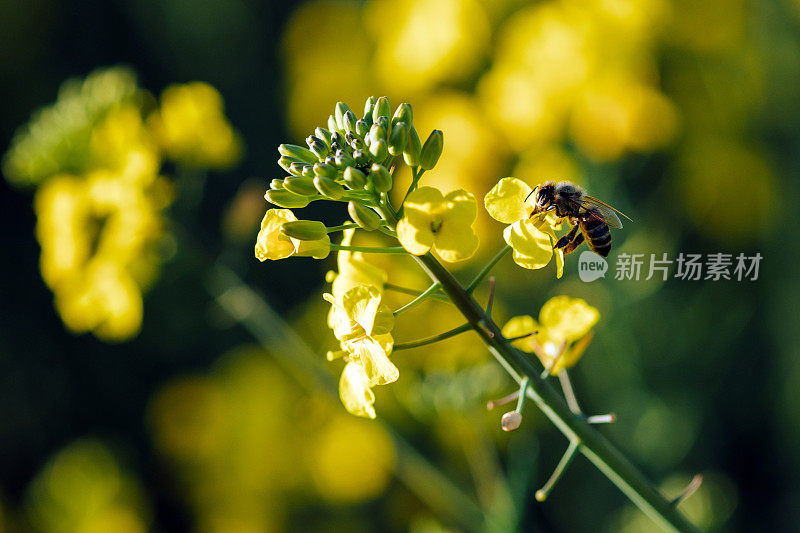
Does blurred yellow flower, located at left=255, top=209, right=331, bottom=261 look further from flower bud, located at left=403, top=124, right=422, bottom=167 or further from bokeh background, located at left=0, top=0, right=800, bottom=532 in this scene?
bokeh background, located at left=0, top=0, right=800, bottom=532

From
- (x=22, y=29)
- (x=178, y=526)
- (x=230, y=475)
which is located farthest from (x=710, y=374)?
(x=22, y=29)

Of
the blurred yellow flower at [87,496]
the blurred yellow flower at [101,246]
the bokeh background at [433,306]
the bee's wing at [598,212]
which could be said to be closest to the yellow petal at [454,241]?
the bee's wing at [598,212]

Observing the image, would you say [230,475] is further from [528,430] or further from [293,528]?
[528,430]

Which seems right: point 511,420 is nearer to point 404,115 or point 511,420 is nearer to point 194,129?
point 404,115

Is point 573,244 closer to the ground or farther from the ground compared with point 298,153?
closer to the ground

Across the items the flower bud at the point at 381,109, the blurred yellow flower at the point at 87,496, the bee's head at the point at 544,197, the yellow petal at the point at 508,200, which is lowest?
the blurred yellow flower at the point at 87,496

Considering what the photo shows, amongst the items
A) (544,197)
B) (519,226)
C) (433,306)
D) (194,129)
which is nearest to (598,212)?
(544,197)

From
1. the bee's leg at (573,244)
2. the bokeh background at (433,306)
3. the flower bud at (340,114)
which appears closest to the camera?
the flower bud at (340,114)

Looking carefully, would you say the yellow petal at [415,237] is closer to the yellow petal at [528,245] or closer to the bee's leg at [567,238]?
the yellow petal at [528,245]
